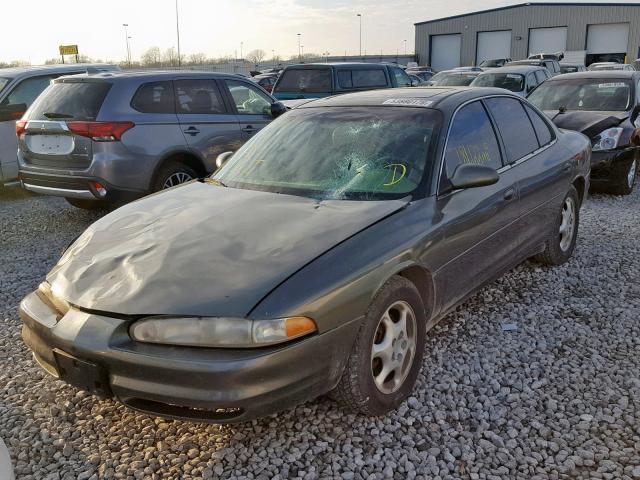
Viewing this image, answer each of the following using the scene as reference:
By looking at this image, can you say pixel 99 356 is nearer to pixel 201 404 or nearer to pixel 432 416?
pixel 201 404

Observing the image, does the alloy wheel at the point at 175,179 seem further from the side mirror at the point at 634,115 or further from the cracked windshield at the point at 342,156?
the side mirror at the point at 634,115

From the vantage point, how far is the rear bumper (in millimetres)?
6258

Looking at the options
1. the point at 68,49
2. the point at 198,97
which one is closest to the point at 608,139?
the point at 198,97

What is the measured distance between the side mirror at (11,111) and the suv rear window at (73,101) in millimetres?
1635

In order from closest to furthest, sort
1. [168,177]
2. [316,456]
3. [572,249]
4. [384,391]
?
[316,456], [384,391], [572,249], [168,177]

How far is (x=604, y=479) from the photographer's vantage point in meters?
2.62

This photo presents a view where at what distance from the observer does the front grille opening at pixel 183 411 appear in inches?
A: 99.0

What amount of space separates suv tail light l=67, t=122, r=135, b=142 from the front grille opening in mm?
4259

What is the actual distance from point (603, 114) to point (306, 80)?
19.6 ft

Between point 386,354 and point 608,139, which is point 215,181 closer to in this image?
point 386,354

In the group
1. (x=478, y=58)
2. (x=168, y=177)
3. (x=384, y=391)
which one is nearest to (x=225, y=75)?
(x=168, y=177)

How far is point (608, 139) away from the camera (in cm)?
779

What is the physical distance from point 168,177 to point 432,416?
4.70 meters

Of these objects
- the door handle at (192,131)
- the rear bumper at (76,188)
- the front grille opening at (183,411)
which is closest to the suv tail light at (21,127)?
the rear bumper at (76,188)
